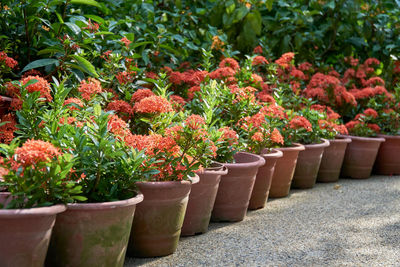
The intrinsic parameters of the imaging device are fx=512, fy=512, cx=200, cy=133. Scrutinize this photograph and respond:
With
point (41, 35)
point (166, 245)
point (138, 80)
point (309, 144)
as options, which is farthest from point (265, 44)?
point (166, 245)

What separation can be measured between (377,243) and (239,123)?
1.38 m

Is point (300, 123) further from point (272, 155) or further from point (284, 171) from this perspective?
point (272, 155)

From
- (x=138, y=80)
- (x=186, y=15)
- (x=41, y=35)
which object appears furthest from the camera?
(x=186, y=15)

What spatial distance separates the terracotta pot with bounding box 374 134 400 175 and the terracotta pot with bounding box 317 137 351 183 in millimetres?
725

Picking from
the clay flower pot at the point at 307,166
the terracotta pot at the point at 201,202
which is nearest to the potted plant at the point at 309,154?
the clay flower pot at the point at 307,166

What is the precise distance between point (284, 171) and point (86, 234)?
96.6 inches

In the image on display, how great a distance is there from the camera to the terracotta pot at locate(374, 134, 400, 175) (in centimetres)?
576

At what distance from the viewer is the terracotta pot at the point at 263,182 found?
13.3 feet

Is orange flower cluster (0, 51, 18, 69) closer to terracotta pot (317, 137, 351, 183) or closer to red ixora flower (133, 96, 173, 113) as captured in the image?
red ixora flower (133, 96, 173, 113)

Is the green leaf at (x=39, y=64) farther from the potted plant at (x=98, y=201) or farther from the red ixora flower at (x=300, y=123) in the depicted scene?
the red ixora flower at (x=300, y=123)

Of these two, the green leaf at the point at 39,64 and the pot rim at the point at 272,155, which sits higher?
the green leaf at the point at 39,64

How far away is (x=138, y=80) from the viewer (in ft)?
14.5

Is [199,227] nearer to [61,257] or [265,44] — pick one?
[61,257]

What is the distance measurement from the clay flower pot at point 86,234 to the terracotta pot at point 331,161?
324cm
